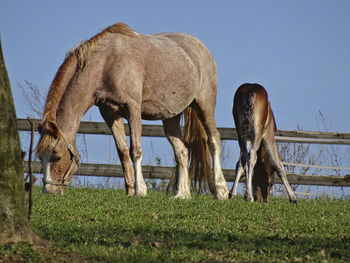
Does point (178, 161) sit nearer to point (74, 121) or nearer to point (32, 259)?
point (74, 121)

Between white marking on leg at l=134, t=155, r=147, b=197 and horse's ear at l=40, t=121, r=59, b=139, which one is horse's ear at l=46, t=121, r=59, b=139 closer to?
horse's ear at l=40, t=121, r=59, b=139

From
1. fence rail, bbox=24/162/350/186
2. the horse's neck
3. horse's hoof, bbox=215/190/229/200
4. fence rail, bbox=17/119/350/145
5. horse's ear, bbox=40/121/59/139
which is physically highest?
the horse's neck

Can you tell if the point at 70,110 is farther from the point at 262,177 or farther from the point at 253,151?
the point at 262,177

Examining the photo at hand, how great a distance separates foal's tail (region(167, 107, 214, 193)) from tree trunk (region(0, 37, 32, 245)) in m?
6.02

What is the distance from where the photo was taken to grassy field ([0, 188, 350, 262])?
4695mm

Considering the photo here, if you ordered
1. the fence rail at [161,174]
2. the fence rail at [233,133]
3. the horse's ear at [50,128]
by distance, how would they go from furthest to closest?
the fence rail at [233,133] → the fence rail at [161,174] → the horse's ear at [50,128]

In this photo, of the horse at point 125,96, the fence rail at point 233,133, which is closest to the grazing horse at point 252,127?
the horse at point 125,96

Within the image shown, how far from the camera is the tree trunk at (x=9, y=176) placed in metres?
Answer: 4.38

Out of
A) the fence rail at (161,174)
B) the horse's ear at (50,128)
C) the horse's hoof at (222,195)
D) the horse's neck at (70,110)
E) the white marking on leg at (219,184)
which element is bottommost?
the fence rail at (161,174)

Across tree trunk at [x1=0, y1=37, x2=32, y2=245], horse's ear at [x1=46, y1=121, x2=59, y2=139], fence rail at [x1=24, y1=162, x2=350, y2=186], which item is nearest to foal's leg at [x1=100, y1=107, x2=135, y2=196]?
horse's ear at [x1=46, y1=121, x2=59, y2=139]

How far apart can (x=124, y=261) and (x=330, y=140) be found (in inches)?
452

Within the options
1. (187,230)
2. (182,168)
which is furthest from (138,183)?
(187,230)

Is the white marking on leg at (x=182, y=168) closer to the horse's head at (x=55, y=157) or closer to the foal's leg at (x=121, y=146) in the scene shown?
the foal's leg at (x=121, y=146)

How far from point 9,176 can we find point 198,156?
6.24m
